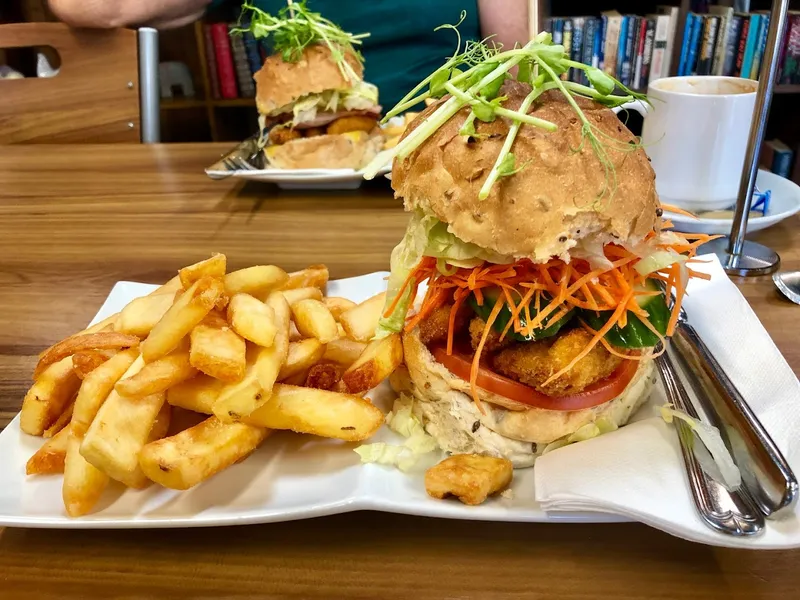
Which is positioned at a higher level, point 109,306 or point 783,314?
point 109,306

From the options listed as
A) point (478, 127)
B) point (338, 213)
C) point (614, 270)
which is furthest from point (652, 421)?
point (338, 213)

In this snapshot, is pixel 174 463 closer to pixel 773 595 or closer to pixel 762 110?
pixel 773 595

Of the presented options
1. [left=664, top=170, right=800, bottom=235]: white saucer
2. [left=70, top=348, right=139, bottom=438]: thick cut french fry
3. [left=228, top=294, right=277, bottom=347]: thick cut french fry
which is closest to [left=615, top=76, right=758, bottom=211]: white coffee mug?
[left=664, top=170, right=800, bottom=235]: white saucer

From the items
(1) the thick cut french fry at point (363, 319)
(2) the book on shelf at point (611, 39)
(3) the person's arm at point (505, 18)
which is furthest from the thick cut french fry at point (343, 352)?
(2) the book on shelf at point (611, 39)

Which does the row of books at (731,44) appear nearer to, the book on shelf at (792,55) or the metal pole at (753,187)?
the book on shelf at (792,55)

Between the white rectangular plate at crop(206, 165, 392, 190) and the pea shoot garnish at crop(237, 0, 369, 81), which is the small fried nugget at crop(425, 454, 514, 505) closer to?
the white rectangular plate at crop(206, 165, 392, 190)

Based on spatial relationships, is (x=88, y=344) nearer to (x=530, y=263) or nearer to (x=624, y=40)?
(x=530, y=263)
